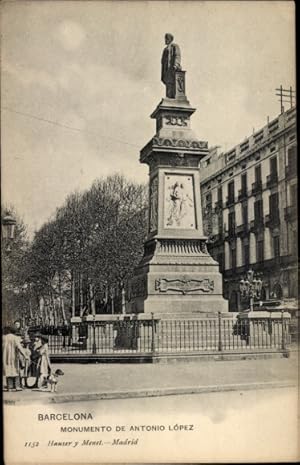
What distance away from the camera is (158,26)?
1034 cm

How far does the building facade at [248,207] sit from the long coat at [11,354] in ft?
15.6

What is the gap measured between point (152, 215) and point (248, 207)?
6.38 m

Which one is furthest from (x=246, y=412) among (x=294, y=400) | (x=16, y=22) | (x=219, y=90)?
(x=16, y=22)

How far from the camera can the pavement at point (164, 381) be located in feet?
30.9

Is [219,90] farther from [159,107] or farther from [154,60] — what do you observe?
[159,107]

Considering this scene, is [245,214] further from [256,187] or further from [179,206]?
[179,206]

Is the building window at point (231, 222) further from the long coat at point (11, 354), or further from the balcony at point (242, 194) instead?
the long coat at point (11, 354)

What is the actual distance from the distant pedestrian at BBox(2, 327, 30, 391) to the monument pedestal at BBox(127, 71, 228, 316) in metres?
6.15

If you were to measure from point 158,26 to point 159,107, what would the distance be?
17.3ft

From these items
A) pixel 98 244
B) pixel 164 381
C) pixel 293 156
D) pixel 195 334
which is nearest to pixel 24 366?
pixel 164 381

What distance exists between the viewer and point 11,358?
30.8ft

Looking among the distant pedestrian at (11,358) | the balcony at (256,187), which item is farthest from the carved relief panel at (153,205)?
the distant pedestrian at (11,358)

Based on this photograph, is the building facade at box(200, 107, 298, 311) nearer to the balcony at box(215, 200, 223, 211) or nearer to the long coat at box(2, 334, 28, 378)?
the balcony at box(215, 200, 223, 211)

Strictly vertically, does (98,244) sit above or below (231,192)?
below
